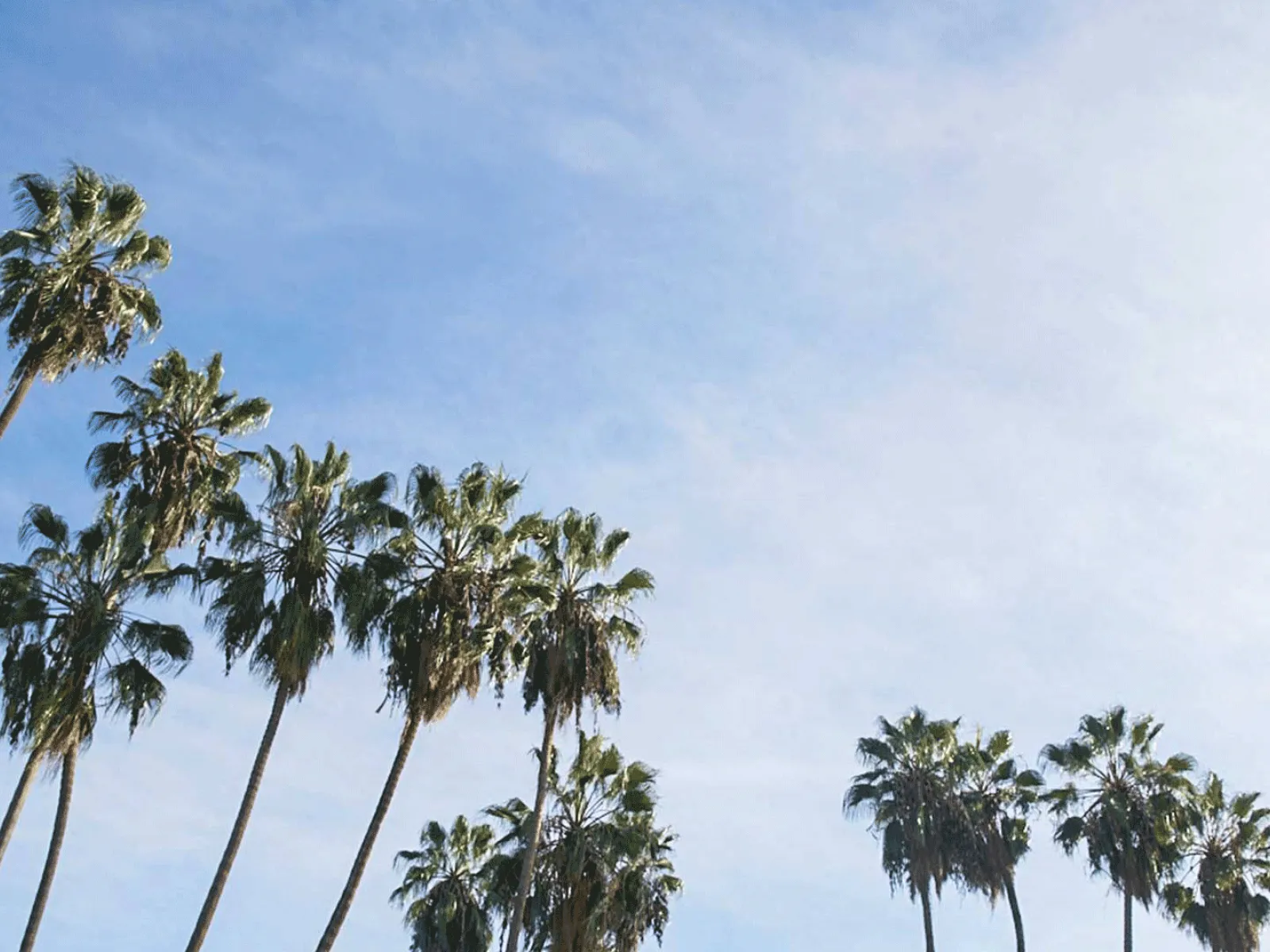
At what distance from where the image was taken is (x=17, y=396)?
29.0 metres

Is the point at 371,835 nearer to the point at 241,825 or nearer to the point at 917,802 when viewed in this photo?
the point at 241,825

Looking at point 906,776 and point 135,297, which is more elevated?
point 135,297

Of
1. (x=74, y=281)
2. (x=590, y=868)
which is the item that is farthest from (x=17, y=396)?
(x=590, y=868)

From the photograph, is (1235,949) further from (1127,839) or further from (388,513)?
(388,513)

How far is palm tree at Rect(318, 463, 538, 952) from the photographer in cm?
2878

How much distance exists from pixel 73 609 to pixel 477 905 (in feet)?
64.7

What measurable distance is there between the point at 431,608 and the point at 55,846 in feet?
32.4

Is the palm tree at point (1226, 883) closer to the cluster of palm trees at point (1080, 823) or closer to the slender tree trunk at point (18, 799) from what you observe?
the cluster of palm trees at point (1080, 823)

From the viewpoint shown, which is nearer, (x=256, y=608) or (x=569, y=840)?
(x=256, y=608)

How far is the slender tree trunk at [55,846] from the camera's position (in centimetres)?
2744

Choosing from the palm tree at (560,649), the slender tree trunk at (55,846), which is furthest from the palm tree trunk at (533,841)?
the slender tree trunk at (55,846)

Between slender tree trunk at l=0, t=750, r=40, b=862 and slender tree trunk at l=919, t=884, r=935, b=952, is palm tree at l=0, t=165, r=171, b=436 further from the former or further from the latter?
slender tree trunk at l=919, t=884, r=935, b=952

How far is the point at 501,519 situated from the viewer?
3134cm

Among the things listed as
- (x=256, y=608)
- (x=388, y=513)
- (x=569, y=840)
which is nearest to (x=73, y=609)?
(x=256, y=608)
